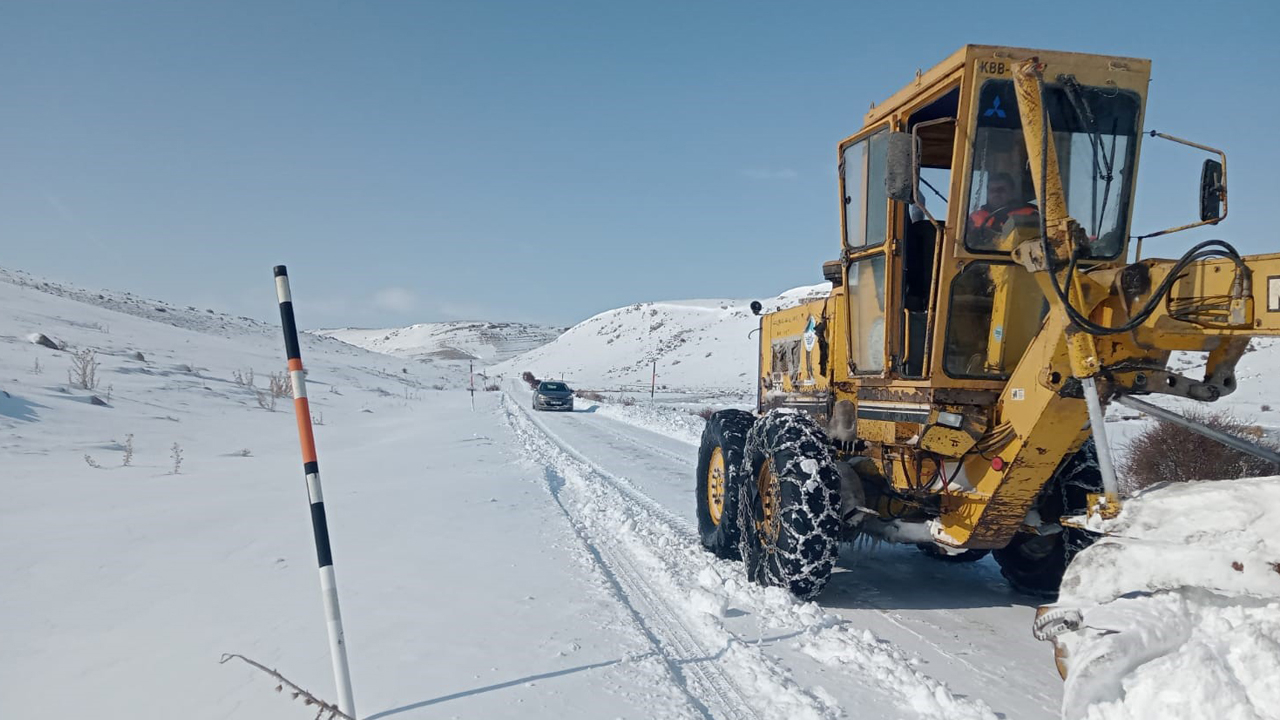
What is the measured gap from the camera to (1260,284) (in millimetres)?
2951

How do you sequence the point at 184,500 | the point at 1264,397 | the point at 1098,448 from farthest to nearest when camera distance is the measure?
the point at 1264,397 → the point at 184,500 → the point at 1098,448

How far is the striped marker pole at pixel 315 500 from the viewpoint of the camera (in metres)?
3.17

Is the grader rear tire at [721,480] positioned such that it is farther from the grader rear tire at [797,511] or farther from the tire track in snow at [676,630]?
the grader rear tire at [797,511]

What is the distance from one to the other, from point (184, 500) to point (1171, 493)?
25.9 feet

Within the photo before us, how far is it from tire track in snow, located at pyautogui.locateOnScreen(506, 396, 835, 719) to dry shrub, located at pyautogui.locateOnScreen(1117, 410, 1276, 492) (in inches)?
223

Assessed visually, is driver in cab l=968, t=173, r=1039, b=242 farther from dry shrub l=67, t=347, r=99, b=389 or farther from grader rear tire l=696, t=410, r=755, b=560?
dry shrub l=67, t=347, r=99, b=389

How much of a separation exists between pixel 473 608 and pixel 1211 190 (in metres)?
4.73

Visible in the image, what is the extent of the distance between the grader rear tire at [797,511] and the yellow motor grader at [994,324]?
14 millimetres

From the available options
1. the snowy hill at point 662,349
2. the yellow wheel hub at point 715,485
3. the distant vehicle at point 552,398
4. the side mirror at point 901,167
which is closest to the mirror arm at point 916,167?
the side mirror at point 901,167

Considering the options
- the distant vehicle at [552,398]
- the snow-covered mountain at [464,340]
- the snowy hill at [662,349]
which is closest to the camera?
the distant vehicle at [552,398]

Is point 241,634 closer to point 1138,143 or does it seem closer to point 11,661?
point 11,661

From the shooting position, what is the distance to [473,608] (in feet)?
15.0

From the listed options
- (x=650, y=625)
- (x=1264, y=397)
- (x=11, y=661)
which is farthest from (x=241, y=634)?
(x=1264, y=397)

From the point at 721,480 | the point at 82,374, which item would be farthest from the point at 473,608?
the point at 82,374
